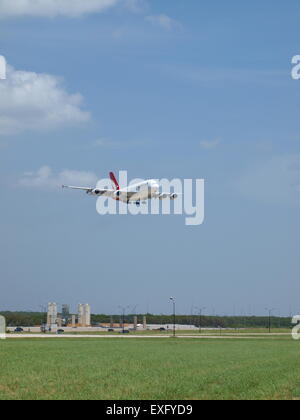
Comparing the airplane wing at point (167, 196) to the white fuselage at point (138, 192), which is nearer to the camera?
the white fuselage at point (138, 192)

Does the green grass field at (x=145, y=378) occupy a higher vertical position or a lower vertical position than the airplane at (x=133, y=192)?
lower

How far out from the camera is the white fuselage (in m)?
120

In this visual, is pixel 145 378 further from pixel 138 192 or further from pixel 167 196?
pixel 167 196

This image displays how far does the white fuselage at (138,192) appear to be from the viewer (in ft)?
394

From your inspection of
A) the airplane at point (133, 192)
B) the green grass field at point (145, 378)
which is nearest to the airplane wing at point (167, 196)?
the airplane at point (133, 192)

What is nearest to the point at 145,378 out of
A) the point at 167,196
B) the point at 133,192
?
the point at 133,192

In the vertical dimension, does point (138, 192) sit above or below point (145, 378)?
above

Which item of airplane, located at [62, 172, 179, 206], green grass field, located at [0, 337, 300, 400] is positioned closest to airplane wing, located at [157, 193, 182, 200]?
airplane, located at [62, 172, 179, 206]

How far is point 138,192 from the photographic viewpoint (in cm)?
12062

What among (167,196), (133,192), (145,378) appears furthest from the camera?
(167,196)

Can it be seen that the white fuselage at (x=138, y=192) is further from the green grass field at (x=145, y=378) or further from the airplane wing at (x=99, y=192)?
the green grass field at (x=145, y=378)
